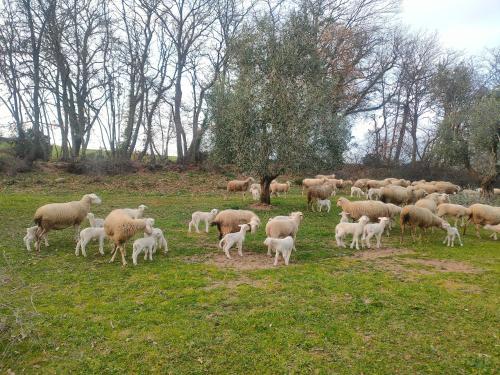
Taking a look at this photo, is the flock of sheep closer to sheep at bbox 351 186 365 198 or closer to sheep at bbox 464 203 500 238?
sheep at bbox 464 203 500 238

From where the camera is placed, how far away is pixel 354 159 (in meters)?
Result: 42.0

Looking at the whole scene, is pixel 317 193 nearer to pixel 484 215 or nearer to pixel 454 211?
pixel 454 211

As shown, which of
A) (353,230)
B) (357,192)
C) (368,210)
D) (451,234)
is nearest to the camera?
(353,230)

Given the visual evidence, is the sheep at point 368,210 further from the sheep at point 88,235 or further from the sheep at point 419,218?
the sheep at point 88,235

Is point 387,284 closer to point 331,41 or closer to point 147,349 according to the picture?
point 147,349

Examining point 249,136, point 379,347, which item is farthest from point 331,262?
point 249,136

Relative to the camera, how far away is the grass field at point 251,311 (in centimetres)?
575

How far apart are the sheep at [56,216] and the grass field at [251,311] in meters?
0.61

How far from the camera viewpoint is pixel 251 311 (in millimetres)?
7246

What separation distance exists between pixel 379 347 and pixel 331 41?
3080cm

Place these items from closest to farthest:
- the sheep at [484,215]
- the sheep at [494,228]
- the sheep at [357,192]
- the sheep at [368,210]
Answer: the sheep at [494,228]
the sheep at [368,210]
the sheep at [484,215]
the sheep at [357,192]

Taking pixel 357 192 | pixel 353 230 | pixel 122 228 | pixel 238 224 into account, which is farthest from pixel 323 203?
pixel 122 228

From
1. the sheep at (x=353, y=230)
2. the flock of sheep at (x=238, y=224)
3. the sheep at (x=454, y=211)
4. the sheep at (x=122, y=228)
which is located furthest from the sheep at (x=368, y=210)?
the sheep at (x=122, y=228)

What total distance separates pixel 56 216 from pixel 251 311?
25.0 ft
